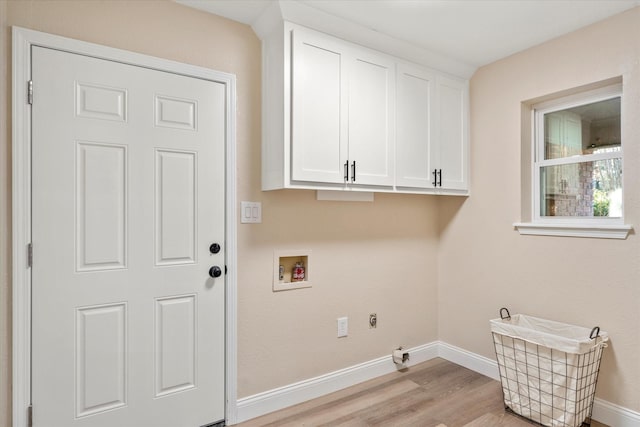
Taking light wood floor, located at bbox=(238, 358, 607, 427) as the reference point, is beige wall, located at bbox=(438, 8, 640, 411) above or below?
above

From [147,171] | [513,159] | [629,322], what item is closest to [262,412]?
[147,171]

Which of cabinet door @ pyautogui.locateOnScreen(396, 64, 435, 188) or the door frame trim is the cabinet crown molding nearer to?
cabinet door @ pyautogui.locateOnScreen(396, 64, 435, 188)

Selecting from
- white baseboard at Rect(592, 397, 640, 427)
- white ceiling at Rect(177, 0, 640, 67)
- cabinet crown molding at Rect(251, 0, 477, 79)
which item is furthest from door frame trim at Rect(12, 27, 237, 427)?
white baseboard at Rect(592, 397, 640, 427)

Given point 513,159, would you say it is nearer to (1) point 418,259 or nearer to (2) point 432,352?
(1) point 418,259

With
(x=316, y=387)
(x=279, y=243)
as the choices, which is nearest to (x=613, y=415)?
(x=316, y=387)

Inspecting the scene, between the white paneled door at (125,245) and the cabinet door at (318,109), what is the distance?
1.46 ft

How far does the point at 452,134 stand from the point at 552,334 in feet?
4.98

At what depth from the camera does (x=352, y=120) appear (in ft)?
7.39

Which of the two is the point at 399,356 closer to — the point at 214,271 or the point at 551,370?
the point at 551,370

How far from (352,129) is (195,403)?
1.83m

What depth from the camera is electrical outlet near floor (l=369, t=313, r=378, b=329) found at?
268 centimetres

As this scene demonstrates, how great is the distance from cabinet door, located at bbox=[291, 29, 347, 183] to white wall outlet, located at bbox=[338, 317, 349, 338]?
3.31ft

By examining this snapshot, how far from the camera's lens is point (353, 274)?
260 cm

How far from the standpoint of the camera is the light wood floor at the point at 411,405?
2119 mm
